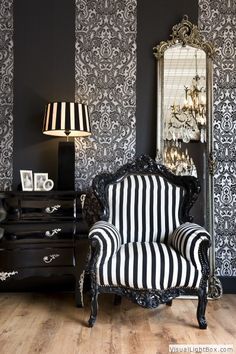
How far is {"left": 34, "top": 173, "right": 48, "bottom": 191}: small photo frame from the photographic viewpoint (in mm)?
3334

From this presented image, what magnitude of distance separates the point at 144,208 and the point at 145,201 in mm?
55

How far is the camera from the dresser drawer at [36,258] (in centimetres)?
302

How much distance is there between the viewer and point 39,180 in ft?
11.0

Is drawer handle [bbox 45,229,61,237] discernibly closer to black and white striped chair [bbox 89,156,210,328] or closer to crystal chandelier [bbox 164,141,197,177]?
black and white striped chair [bbox 89,156,210,328]

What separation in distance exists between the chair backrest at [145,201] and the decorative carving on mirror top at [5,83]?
0.96m

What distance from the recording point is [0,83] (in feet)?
11.7

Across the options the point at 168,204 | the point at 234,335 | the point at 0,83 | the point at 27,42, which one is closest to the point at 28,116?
the point at 0,83

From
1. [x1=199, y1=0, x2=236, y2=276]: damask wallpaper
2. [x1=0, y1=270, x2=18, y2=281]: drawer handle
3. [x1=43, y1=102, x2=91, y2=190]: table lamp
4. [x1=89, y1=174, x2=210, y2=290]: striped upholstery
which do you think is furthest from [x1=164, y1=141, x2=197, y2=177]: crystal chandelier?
[x1=0, y1=270, x2=18, y2=281]: drawer handle

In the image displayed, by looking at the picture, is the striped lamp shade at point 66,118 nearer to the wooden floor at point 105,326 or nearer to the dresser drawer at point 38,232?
the dresser drawer at point 38,232

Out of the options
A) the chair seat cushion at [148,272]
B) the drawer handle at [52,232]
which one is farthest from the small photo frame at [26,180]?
the chair seat cushion at [148,272]

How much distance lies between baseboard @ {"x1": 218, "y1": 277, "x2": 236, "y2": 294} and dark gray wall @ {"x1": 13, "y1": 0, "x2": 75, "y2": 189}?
5.69ft

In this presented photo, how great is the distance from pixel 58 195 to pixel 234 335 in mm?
1558

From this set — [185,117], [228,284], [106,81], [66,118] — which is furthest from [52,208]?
[228,284]

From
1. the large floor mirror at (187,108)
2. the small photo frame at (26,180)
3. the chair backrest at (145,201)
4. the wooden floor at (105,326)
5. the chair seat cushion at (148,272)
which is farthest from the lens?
the large floor mirror at (187,108)
